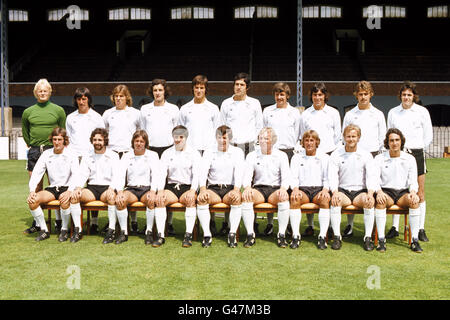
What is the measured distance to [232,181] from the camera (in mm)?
5934

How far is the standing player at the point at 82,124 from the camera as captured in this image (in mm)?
6242

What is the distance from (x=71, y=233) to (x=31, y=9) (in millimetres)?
28124

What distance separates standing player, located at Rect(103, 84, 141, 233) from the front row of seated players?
282 millimetres

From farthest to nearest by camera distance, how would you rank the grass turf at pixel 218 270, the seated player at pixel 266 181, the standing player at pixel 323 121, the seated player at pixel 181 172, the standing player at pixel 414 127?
1. the standing player at pixel 323 121
2. the standing player at pixel 414 127
3. the seated player at pixel 181 172
4. the seated player at pixel 266 181
5. the grass turf at pixel 218 270

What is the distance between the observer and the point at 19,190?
33.8 feet

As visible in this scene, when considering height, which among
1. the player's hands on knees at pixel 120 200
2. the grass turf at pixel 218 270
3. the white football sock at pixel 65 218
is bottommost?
the grass turf at pixel 218 270

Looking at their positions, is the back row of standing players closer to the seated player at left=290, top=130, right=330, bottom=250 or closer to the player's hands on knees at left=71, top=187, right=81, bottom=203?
the seated player at left=290, top=130, right=330, bottom=250

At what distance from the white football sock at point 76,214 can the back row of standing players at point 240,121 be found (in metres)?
0.76

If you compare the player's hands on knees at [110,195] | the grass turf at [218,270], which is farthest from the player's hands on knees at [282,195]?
the player's hands on knees at [110,195]

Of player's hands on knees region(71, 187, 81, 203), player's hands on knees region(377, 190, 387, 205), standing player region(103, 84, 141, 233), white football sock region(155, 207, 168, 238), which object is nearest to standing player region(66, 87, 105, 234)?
standing player region(103, 84, 141, 233)

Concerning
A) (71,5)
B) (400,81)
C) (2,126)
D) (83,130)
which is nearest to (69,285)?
(83,130)

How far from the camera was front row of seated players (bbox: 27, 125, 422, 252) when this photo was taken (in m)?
5.54

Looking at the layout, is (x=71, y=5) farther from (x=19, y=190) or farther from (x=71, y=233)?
(x=71, y=233)

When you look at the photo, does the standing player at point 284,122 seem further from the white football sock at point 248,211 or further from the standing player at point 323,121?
the white football sock at point 248,211
